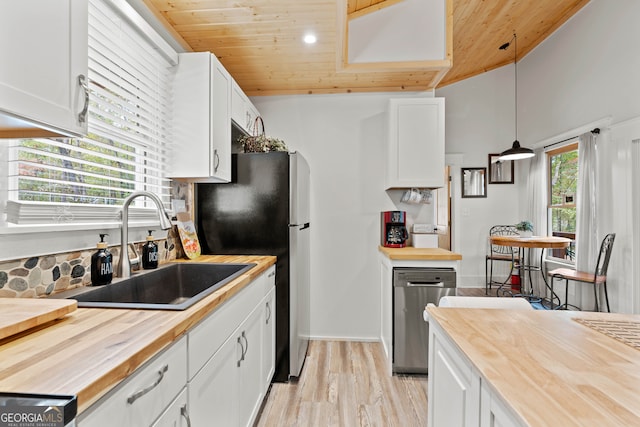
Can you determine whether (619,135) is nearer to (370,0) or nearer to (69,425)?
(370,0)

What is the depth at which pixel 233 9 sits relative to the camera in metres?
1.95

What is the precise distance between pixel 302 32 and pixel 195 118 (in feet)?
3.17

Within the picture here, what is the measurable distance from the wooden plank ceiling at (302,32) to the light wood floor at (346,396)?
2.51 meters

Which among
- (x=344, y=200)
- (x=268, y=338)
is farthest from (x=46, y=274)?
(x=344, y=200)

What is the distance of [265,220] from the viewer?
2.37m

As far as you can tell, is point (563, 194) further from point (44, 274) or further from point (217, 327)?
point (44, 274)

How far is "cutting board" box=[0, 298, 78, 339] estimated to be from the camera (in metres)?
0.75

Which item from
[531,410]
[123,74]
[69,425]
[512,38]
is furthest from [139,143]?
[512,38]

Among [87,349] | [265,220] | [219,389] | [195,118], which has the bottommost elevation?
[219,389]

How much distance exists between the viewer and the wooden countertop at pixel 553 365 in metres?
0.57

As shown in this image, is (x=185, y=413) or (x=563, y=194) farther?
(x=563, y=194)

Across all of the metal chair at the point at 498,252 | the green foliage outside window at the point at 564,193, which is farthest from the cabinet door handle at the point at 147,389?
the metal chair at the point at 498,252

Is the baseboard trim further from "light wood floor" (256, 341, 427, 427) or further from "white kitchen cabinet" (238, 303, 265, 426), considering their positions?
"white kitchen cabinet" (238, 303, 265, 426)

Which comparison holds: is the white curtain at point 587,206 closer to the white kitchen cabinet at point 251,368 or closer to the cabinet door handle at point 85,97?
the white kitchen cabinet at point 251,368
